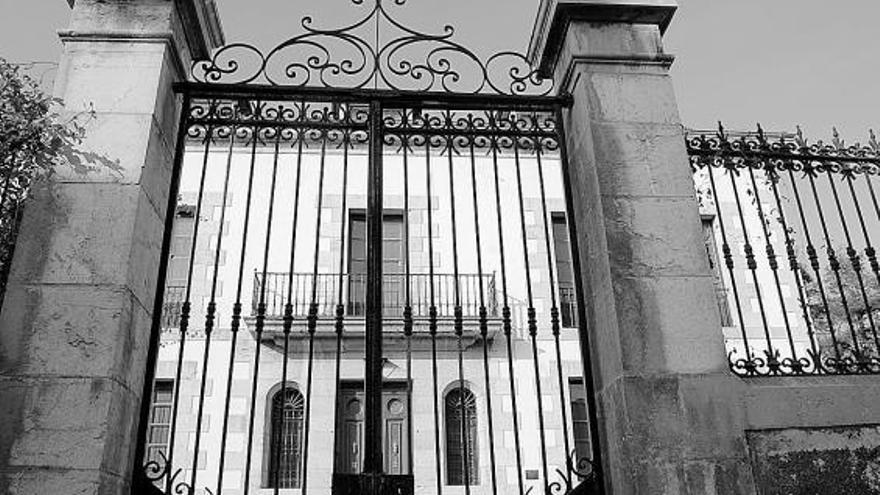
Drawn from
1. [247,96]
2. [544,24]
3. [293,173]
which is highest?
[293,173]

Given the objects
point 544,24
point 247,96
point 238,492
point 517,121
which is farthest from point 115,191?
point 238,492

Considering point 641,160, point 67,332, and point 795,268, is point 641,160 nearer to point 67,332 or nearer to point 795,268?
point 795,268

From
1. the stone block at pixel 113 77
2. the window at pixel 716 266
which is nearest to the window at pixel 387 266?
the window at pixel 716 266

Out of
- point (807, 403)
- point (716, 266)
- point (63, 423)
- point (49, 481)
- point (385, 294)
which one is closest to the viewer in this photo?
point (49, 481)

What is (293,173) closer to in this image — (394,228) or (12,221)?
(394,228)

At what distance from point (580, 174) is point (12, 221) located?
3347 millimetres

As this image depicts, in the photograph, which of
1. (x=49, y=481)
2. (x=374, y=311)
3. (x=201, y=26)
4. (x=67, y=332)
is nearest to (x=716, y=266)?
(x=374, y=311)

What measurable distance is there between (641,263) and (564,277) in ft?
29.8

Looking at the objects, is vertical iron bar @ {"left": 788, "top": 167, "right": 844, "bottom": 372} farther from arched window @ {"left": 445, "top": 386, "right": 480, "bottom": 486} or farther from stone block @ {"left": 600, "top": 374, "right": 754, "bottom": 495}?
arched window @ {"left": 445, "top": 386, "right": 480, "bottom": 486}

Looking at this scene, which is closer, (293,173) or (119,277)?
(119,277)

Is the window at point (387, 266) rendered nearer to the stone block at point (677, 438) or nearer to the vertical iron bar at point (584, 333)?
the vertical iron bar at point (584, 333)

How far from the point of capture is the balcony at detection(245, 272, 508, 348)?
39.5 feet

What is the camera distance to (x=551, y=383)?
11969 mm

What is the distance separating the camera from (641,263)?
399cm
